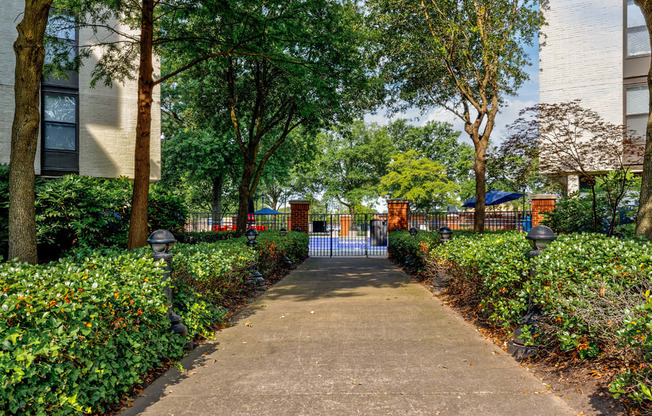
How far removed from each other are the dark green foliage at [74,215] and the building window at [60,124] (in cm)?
642

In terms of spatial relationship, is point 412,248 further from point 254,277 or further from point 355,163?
point 355,163

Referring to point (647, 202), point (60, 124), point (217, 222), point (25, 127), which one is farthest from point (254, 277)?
point (217, 222)

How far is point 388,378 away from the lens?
4.25m

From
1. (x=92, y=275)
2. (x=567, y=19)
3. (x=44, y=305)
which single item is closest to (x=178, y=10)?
(x=92, y=275)

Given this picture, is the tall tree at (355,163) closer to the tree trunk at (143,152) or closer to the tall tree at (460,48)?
the tall tree at (460,48)

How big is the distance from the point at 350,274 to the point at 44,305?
10.2 meters

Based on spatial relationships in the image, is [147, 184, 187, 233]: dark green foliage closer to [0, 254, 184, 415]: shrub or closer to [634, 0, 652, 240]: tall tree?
[0, 254, 184, 415]: shrub

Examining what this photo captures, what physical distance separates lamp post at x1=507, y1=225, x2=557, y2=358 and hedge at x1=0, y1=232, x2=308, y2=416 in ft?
13.2

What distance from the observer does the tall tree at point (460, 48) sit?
1043 centimetres

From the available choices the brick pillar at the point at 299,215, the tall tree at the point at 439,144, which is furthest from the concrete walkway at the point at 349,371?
the tall tree at the point at 439,144

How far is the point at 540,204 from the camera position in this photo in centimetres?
1623

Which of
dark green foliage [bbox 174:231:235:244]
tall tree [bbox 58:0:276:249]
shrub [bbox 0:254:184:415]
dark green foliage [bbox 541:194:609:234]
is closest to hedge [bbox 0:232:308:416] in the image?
shrub [bbox 0:254:184:415]

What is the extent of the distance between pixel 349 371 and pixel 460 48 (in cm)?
979

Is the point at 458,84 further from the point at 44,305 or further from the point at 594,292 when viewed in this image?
the point at 44,305
